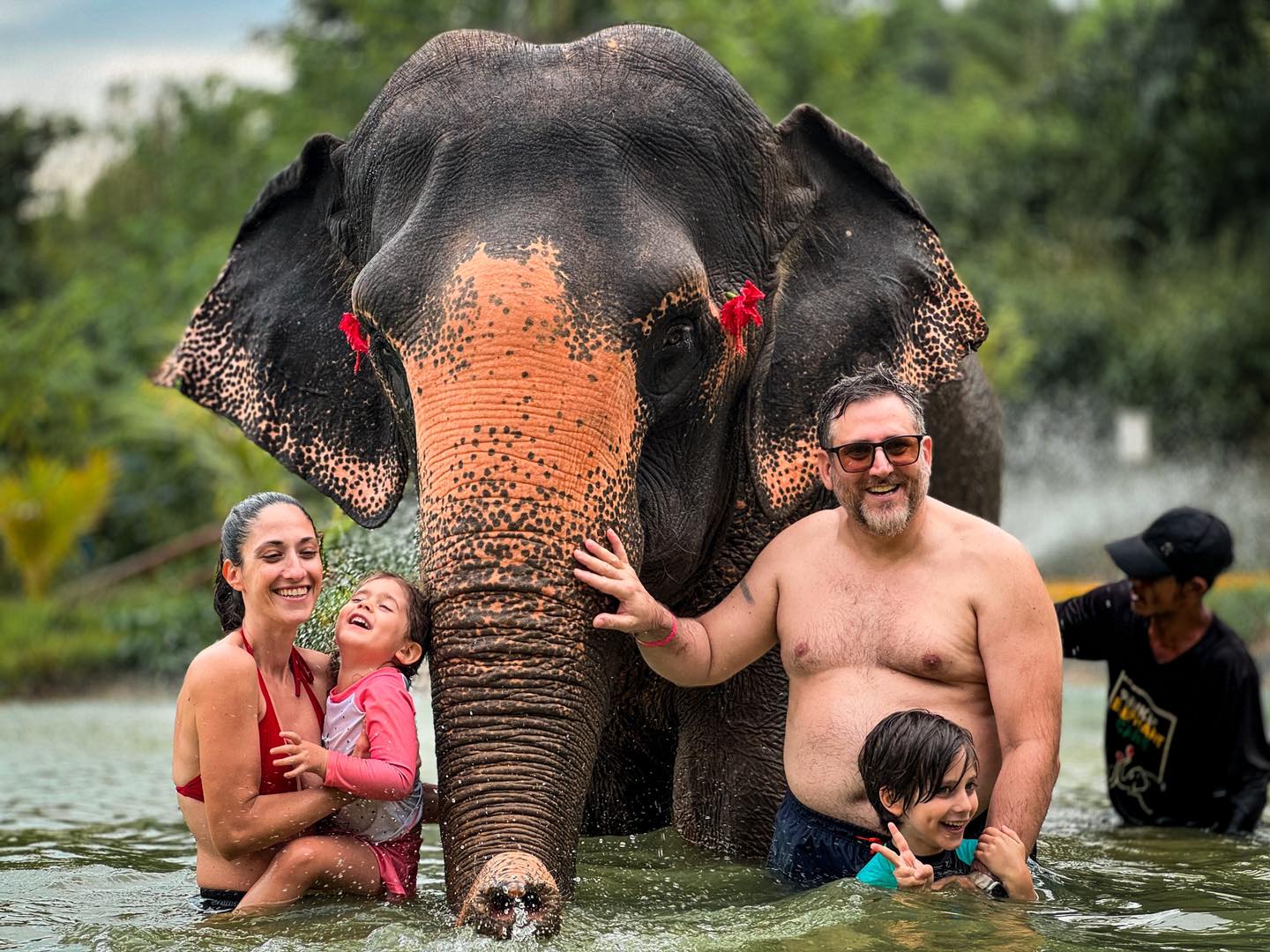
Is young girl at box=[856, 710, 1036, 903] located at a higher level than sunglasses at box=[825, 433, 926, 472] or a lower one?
lower

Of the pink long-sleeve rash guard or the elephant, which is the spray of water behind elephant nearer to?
the elephant

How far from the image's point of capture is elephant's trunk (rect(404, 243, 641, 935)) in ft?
12.5

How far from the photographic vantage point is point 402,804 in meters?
4.47

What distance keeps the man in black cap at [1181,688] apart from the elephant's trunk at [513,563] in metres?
2.95

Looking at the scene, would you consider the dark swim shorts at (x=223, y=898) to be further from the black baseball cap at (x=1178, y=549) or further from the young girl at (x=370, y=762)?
the black baseball cap at (x=1178, y=549)

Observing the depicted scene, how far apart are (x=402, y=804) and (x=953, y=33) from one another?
177 feet

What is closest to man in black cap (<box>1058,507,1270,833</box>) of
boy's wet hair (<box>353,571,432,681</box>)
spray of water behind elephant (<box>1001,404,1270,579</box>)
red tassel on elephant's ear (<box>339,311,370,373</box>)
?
red tassel on elephant's ear (<box>339,311,370,373</box>)

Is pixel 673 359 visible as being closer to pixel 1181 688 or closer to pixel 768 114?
pixel 1181 688

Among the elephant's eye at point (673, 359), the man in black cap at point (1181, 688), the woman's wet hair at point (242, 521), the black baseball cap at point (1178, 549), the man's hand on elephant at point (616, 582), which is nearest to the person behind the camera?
the man's hand on elephant at point (616, 582)

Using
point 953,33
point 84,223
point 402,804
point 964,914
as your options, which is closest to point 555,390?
point 402,804

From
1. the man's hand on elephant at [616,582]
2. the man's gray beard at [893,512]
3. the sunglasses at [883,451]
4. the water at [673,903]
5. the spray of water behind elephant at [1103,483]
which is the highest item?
the spray of water behind elephant at [1103,483]

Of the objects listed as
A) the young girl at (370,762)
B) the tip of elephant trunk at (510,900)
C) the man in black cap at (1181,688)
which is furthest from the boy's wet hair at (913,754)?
the man in black cap at (1181,688)

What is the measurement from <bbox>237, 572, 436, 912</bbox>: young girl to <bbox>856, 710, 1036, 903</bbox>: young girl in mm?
1125

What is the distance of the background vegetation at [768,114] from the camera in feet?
53.6
